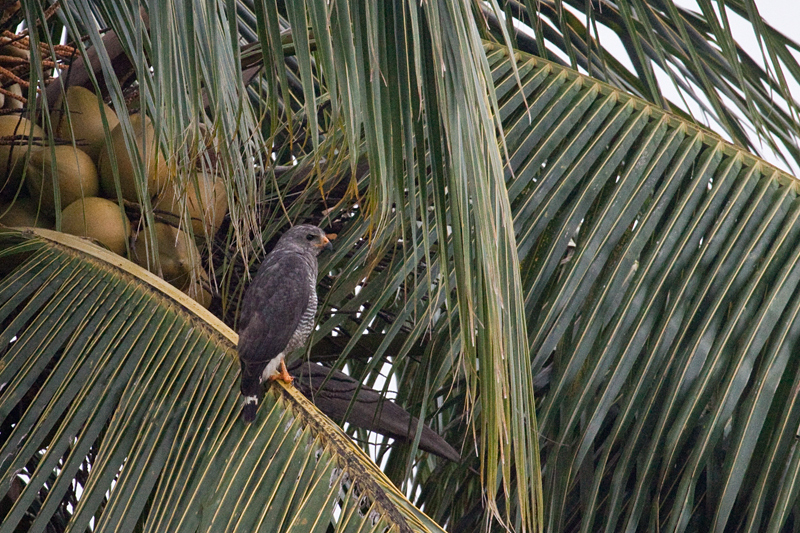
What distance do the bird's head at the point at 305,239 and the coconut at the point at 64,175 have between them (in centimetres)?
93

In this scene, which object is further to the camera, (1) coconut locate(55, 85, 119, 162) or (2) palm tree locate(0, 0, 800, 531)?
(1) coconut locate(55, 85, 119, 162)

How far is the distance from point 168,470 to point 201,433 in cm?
14

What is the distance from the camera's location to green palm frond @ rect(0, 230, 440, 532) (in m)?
1.76

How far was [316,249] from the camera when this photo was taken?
3359mm

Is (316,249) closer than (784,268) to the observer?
No

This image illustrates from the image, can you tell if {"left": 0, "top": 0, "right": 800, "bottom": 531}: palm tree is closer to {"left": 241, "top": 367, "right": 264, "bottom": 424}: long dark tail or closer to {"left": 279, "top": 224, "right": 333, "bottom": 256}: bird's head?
{"left": 241, "top": 367, "right": 264, "bottom": 424}: long dark tail

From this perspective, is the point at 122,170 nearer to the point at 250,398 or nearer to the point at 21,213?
the point at 21,213

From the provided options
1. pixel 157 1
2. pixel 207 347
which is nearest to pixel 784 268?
pixel 207 347

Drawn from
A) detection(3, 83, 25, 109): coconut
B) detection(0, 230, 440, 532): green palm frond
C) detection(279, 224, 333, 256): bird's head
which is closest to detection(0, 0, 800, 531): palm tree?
detection(0, 230, 440, 532): green palm frond

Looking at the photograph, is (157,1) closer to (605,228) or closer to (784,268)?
(605,228)

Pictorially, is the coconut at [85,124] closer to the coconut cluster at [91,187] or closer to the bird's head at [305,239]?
the coconut cluster at [91,187]

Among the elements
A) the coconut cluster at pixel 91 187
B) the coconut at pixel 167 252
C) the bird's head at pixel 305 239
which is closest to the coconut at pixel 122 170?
the coconut cluster at pixel 91 187

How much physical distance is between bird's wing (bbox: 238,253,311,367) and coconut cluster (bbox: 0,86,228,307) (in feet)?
0.85

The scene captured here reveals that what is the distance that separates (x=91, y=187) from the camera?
2.41 metres
